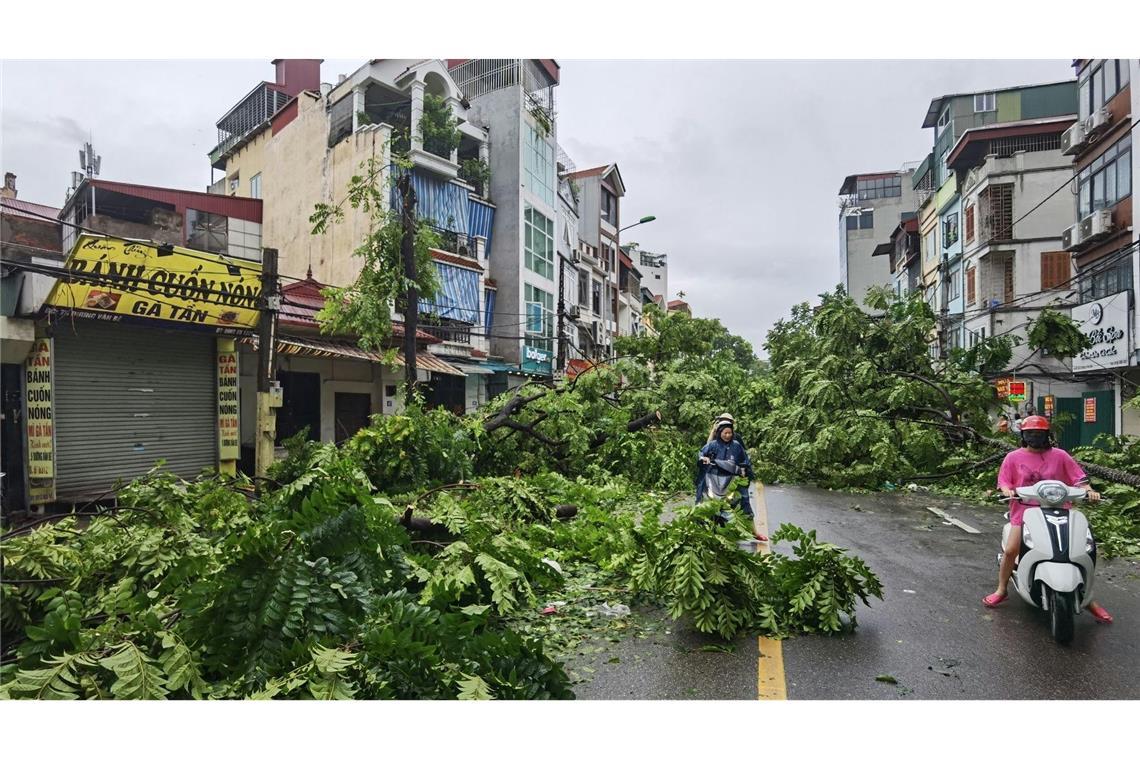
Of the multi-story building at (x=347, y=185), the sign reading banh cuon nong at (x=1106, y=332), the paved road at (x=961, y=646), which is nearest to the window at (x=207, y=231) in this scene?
the multi-story building at (x=347, y=185)

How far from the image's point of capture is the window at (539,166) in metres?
23.5

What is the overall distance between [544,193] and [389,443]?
1899cm

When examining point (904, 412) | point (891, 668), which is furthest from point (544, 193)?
point (891, 668)

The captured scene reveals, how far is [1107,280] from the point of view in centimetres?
1623

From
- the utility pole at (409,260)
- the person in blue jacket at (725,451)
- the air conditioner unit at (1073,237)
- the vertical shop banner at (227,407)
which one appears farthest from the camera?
the air conditioner unit at (1073,237)

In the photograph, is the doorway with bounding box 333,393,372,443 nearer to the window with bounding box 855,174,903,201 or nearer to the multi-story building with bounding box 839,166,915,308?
the multi-story building with bounding box 839,166,915,308

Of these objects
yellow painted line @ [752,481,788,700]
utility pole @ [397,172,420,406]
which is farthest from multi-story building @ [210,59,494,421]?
yellow painted line @ [752,481,788,700]

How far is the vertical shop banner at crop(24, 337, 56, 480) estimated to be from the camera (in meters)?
7.60

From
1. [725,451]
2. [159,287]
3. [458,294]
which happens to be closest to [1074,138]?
[725,451]

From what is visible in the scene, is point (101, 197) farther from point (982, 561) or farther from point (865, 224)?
point (865, 224)

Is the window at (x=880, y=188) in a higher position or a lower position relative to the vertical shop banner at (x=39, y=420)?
higher

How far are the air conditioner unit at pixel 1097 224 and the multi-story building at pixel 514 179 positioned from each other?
16772 millimetres

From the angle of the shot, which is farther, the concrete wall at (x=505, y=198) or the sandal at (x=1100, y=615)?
the concrete wall at (x=505, y=198)

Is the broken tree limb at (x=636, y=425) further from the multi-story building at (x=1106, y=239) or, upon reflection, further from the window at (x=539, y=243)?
the window at (x=539, y=243)
